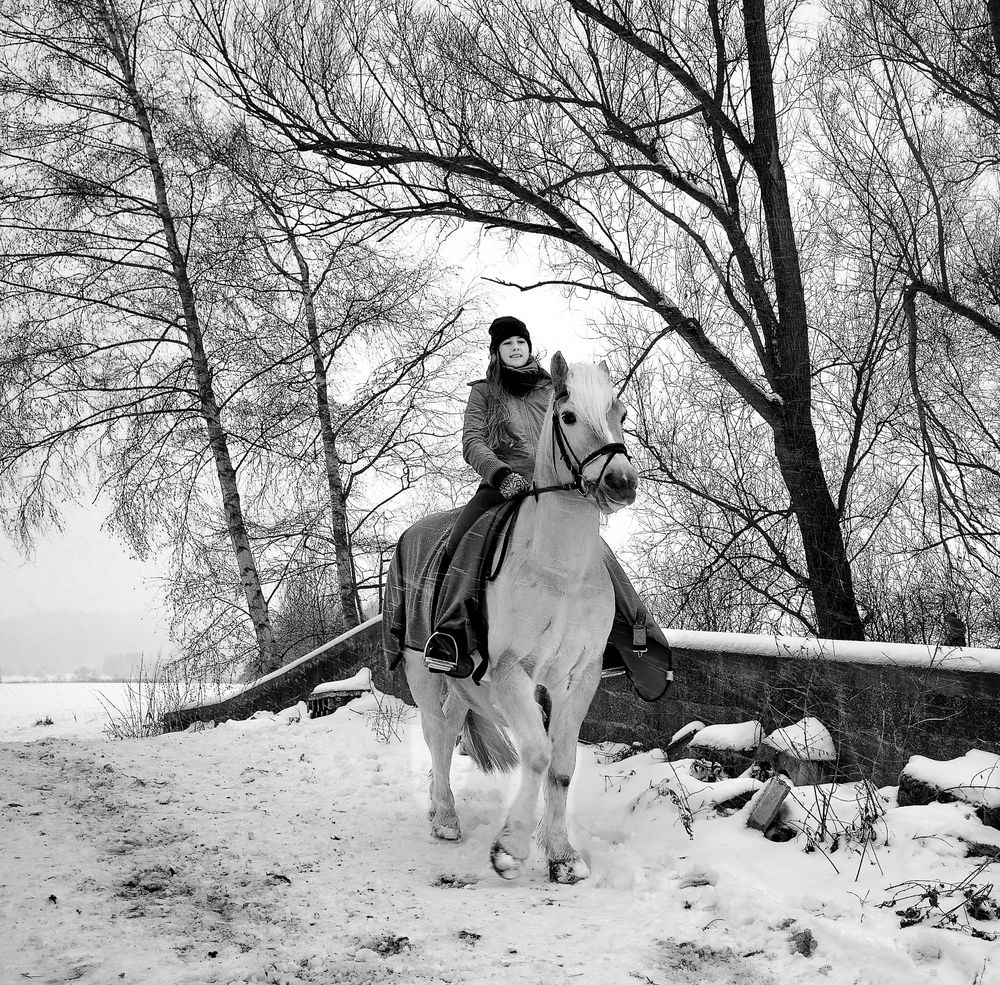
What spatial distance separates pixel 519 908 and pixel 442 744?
164 cm

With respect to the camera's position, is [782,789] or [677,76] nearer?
[782,789]

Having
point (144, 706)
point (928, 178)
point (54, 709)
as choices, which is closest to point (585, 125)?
point (928, 178)

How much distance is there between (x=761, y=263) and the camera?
8.76 meters

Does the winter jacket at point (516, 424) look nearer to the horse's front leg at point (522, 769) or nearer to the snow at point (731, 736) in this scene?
the horse's front leg at point (522, 769)

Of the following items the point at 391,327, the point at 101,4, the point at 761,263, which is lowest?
the point at 761,263

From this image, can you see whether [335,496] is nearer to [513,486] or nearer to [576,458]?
[513,486]

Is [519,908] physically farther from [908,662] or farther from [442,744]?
[908,662]

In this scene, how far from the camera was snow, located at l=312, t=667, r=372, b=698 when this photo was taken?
866cm

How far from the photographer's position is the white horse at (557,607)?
3.94 meters

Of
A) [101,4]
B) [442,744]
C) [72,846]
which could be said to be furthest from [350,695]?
[101,4]

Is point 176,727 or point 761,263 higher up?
point 761,263

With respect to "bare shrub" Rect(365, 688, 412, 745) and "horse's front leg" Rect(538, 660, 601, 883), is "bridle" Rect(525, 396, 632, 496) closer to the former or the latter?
"horse's front leg" Rect(538, 660, 601, 883)

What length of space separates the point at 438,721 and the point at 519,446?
1729mm

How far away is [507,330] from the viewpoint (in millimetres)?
4934
